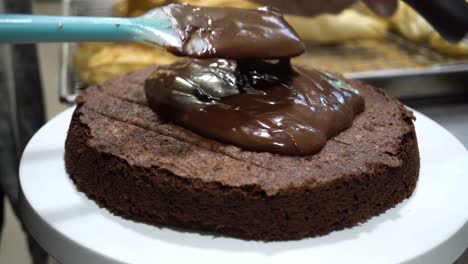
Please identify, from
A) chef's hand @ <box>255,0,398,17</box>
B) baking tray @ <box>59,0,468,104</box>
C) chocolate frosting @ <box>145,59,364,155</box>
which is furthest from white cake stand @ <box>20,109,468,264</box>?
chef's hand @ <box>255,0,398,17</box>

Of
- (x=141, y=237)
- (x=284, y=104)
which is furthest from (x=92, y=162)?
(x=284, y=104)

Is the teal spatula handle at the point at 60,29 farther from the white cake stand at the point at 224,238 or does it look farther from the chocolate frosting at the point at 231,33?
the white cake stand at the point at 224,238

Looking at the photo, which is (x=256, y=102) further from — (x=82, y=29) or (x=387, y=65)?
(x=387, y=65)

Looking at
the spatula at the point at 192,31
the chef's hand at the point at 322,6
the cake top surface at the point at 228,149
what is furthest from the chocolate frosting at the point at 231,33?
the chef's hand at the point at 322,6

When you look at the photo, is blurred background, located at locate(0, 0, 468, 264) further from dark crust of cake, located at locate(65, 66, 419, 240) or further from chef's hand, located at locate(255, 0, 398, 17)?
dark crust of cake, located at locate(65, 66, 419, 240)

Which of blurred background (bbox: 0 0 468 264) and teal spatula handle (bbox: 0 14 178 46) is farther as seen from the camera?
blurred background (bbox: 0 0 468 264)

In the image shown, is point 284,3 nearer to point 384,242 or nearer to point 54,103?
point 54,103
